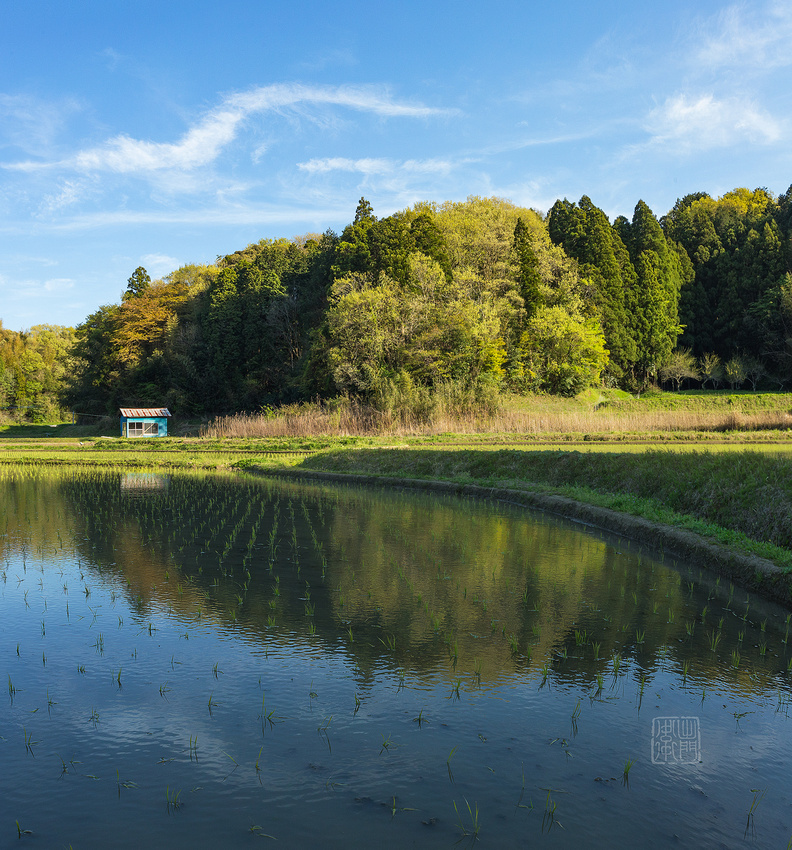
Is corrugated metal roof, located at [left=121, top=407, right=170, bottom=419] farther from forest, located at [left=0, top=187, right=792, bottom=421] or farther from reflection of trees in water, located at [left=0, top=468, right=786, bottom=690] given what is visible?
reflection of trees in water, located at [left=0, top=468, right=786, bottom=690]

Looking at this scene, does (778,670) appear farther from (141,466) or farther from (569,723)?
(141,466)

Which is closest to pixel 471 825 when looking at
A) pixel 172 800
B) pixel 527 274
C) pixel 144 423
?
pixel 172 800

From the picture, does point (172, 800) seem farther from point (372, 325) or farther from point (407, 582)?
point (372, 325)

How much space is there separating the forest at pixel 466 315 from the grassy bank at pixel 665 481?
15582mm

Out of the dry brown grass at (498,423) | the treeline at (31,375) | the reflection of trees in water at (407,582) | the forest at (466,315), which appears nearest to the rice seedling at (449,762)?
the reflection of trees in water at (407,582)

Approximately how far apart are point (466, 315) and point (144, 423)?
25.3 metres

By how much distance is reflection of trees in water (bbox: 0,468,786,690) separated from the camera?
5.48 m

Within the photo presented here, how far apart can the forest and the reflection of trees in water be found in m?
22.3

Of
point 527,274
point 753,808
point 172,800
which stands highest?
point 527,274

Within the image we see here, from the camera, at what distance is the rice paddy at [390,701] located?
3.23 metres

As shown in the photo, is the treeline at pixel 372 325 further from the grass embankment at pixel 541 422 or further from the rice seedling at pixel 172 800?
the rice seedling at pixel 172 800

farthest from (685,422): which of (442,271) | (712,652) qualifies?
(712,652)

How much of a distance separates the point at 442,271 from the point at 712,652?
38.2 metres

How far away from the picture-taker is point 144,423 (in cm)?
4928
